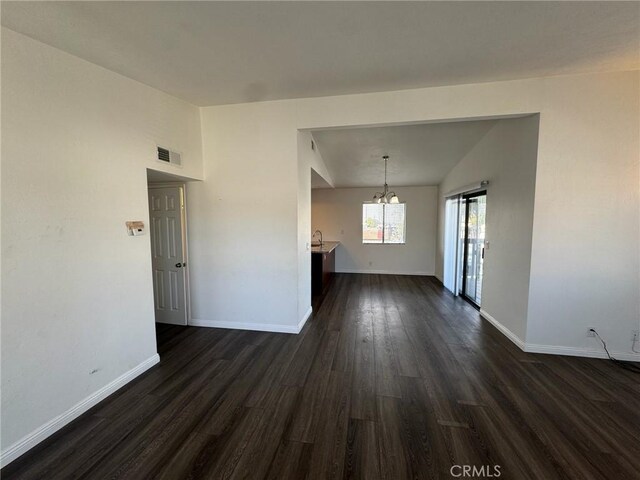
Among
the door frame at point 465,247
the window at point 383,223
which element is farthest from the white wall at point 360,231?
the door frame at point 465,247

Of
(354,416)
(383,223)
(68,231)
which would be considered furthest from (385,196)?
(68,231)

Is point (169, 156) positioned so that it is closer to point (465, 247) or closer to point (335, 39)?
point (335, 39)

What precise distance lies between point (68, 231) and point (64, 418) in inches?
56.3

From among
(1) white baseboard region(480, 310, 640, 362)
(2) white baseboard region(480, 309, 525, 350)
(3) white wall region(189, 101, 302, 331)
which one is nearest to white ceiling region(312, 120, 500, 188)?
(3) white wall region(189, 101, 302, 331)

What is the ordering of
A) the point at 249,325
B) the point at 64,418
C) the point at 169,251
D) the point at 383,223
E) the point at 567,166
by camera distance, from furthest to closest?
the point at 383,223 < the point at 169,251 < the point at 249,325 < the point at 567,166 < the point at 64,418

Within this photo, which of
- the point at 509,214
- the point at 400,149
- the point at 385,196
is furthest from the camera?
the point at 385,196

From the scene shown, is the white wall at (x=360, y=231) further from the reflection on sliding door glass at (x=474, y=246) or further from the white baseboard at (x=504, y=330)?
the white baseboard at (x=504, y=330)

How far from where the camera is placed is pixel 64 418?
195 cm

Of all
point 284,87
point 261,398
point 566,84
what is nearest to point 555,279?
point 566,84

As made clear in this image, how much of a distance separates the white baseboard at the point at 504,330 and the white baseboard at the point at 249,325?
270 cm

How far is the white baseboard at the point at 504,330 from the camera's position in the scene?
3044mm

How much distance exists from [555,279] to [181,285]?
Result: 4.72m

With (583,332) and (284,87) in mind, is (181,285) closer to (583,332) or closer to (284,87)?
(284,87)

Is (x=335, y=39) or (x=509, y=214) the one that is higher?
(x=335, y=39)
